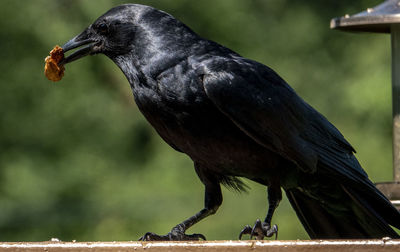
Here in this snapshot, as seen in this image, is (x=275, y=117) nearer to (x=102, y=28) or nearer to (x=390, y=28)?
(x=102, y=28)

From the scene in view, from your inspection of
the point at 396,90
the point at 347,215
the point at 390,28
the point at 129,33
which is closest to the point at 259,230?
the point at 347,215

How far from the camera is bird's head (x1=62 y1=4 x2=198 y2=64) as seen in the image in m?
4.29

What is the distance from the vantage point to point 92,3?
1047 centimetres

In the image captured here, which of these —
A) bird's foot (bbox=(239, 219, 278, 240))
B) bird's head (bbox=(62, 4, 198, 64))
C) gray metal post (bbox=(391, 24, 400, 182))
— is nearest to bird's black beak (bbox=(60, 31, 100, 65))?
bird's head (bbox=(62, 4, 198, 64))

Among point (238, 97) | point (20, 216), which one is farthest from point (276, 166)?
point (20, 216)

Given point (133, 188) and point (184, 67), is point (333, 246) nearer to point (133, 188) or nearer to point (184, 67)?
point (184, 67)

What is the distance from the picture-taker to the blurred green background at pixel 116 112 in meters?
9.59

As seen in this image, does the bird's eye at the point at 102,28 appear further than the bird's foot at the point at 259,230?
Yes

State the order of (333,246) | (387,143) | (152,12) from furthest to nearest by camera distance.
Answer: (387,143) → (152,12) → (333,246)

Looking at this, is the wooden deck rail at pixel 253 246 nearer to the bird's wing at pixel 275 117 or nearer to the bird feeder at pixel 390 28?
the bird's wing at pixel 275 117

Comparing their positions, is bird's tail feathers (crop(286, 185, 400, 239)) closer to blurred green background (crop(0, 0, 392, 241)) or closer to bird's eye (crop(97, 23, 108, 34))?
bird's eye (crop(97, 23, 108, 34))

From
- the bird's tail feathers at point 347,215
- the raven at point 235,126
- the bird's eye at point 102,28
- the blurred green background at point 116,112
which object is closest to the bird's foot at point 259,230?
the raven at point 235,126

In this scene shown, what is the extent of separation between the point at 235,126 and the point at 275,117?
0.22 meters

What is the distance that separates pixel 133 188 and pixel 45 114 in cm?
146
